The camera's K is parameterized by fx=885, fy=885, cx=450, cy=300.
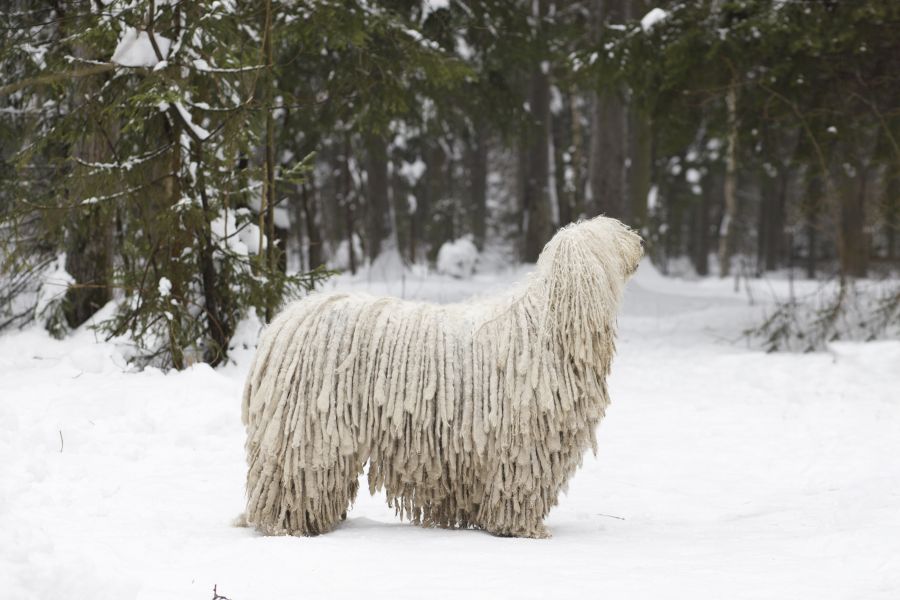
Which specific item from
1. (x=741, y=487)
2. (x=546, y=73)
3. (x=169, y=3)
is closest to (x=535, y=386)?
(x=741, y=487)

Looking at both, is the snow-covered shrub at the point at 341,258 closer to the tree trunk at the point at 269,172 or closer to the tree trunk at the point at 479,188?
the tree trunk at the point at 479,188

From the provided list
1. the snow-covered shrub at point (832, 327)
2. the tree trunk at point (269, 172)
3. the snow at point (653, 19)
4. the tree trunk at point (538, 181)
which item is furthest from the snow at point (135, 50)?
the tree trunk at point (538, 181)

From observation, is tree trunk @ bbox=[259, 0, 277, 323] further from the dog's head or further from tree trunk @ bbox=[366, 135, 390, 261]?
tree trunk @ bbox=[366, 135, 390, 261]

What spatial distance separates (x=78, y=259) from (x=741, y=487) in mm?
6568

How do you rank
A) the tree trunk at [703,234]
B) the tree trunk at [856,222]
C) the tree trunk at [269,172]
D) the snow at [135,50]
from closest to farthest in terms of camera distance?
the snow at [135,50] → the tree trunk at [269,172] → the tree trunk at [856,222] → the tree trunk at [703,234]

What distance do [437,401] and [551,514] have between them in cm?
143

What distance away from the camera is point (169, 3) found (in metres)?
7.04

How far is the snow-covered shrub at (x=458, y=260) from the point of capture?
21234 millimetres

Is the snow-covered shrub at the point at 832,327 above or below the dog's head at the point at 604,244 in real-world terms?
below

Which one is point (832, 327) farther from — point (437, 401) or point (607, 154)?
point (437, 401)

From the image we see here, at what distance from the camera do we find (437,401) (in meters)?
4.60

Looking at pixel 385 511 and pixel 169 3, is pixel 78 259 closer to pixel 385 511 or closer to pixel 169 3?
pixel 169 3

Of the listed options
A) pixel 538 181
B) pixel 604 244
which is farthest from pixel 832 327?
pixel 538 181

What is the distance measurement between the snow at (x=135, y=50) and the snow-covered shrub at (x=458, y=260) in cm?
1428
